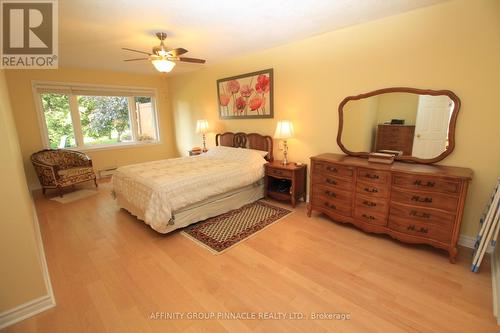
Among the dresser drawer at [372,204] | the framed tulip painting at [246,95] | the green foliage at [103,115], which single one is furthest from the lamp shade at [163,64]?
the green foliage at [103,115]

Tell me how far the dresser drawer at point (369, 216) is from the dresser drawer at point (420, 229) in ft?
0.25

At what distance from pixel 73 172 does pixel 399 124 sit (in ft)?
17.4

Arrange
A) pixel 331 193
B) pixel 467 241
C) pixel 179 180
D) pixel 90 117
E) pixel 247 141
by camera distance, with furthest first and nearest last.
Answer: pixel 90 117
pixel 247 141
pixel 331 193
pixel 179 180
pixel 467 241

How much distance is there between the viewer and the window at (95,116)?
4676mm

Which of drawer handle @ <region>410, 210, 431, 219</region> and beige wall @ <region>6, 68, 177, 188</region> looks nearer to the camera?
drawer handle @ <region>410, 210, 431, 219</region>

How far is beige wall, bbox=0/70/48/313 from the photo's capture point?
1558mm

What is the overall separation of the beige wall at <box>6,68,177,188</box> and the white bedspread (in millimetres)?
2333

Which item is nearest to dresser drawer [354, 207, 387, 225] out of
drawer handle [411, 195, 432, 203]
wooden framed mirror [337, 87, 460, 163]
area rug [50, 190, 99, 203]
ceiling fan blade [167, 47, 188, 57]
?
drawer handle [411, 195, 432, 203]

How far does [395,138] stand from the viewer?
275 cm

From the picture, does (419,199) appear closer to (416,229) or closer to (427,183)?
(427,183)

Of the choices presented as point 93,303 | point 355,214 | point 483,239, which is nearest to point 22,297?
point 93,303

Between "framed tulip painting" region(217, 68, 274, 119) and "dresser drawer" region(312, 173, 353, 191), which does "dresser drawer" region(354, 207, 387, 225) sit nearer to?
"dresser drawer" region(312, 173, 353, 191)

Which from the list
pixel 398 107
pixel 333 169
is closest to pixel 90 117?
pixel 333 169

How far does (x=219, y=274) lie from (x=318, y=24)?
3001 mm
